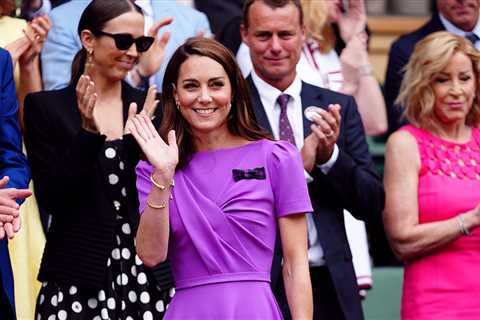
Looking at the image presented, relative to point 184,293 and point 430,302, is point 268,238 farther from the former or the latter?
point 430,302

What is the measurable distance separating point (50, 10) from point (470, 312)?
9.05ft

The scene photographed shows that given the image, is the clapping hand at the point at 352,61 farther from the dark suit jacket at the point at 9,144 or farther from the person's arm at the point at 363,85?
the dark suit jacket at the point at 9,144

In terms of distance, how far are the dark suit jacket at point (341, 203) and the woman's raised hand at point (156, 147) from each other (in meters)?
1.25

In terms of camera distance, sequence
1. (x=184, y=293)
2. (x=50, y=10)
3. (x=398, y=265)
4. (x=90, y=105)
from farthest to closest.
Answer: (x=398, y=265) → (x=50, y=10) → (x=90, y=105) → (x=184, y=293)

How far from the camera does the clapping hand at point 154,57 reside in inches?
279

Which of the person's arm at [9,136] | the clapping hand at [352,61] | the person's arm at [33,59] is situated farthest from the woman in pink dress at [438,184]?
the person's arm at [9,136]

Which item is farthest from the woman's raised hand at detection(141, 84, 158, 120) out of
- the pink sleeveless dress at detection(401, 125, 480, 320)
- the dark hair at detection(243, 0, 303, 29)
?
the pink sleeveless dress at detection(401, 125, 480, 320)

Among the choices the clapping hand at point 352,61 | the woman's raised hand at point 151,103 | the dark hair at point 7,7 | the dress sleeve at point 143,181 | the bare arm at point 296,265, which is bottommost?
the clapping hand at point 352,61

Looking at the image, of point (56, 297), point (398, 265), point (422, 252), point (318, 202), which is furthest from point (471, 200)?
point (398, 265)

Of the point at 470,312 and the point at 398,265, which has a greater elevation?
the point at 470,312

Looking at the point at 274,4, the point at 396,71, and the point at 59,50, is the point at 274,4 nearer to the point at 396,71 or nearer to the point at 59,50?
the point at 59,50

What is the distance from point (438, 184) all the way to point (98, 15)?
1885mm

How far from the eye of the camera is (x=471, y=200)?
23.2 ft

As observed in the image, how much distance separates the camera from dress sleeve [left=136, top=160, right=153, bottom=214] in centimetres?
560
